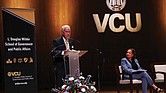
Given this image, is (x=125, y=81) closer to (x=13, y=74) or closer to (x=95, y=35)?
(x=13, y=74)

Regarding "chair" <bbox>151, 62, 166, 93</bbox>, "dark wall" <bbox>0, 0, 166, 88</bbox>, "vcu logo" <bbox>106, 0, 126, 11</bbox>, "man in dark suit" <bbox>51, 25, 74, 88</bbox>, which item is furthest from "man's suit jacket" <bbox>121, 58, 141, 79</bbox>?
"vcu logo" <bbox>106, 0, 126, 11</bbox>

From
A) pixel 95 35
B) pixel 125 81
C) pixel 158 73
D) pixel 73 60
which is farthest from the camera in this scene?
pixel 95 35

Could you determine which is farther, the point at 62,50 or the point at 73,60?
the point at 62,50

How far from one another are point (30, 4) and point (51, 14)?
0.69 metres

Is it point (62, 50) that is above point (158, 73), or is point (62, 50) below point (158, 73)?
above

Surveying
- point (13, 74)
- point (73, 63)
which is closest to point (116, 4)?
point (73, 63)

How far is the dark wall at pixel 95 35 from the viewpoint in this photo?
1070cm

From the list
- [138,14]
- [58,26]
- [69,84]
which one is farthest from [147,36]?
[69,84]

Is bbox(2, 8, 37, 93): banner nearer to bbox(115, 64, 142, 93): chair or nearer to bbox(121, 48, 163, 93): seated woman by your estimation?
bbox(115, 64, 142, 93): chair

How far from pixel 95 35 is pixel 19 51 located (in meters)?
4.53

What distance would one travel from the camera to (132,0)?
1148 cm

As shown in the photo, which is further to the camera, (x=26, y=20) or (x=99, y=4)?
(x=99, y=4)

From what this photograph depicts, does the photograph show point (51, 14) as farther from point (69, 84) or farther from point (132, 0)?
point (69, 84)

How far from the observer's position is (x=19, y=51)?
22.9 feet
